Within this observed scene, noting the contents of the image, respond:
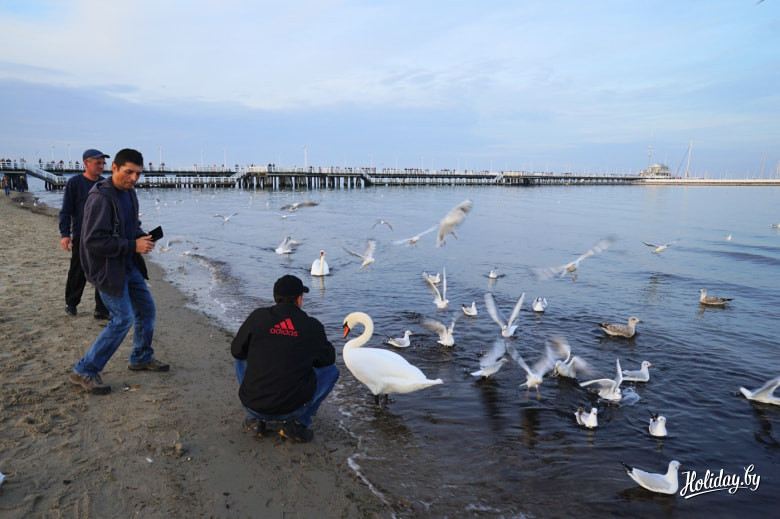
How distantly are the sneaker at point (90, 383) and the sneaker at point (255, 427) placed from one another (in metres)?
1.55

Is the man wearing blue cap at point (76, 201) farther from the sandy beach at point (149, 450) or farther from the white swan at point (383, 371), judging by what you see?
the white swan at point (383, 371)

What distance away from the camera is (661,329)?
9562mm

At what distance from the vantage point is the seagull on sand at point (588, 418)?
5.42 m

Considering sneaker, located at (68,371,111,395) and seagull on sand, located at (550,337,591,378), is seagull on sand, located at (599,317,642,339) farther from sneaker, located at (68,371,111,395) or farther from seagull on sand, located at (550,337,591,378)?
sneaker, located at (68,371,111,395)

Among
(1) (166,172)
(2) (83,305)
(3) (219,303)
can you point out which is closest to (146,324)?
(2) (83,305)

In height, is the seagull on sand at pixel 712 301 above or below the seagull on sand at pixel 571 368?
below

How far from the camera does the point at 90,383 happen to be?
4562 millimetres

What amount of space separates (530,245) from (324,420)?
18.3m

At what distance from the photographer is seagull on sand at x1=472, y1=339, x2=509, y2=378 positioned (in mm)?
6422

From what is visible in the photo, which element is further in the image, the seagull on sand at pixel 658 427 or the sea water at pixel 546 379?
the seagull on sand at pixel 658 427

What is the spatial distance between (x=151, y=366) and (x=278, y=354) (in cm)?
243

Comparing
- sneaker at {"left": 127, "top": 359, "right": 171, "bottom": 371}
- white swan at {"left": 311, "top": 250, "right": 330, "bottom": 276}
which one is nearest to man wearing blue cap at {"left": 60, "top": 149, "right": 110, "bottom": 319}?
sneaker at {"left": 127, "top": 359, "right": 171, "bottom": 371}

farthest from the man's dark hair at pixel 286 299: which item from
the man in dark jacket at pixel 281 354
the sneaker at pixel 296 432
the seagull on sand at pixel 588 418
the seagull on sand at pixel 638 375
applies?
the seagull on sand at pixel 638 375

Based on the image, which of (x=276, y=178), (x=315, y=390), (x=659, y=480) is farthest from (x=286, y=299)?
(x=276, y=178)
